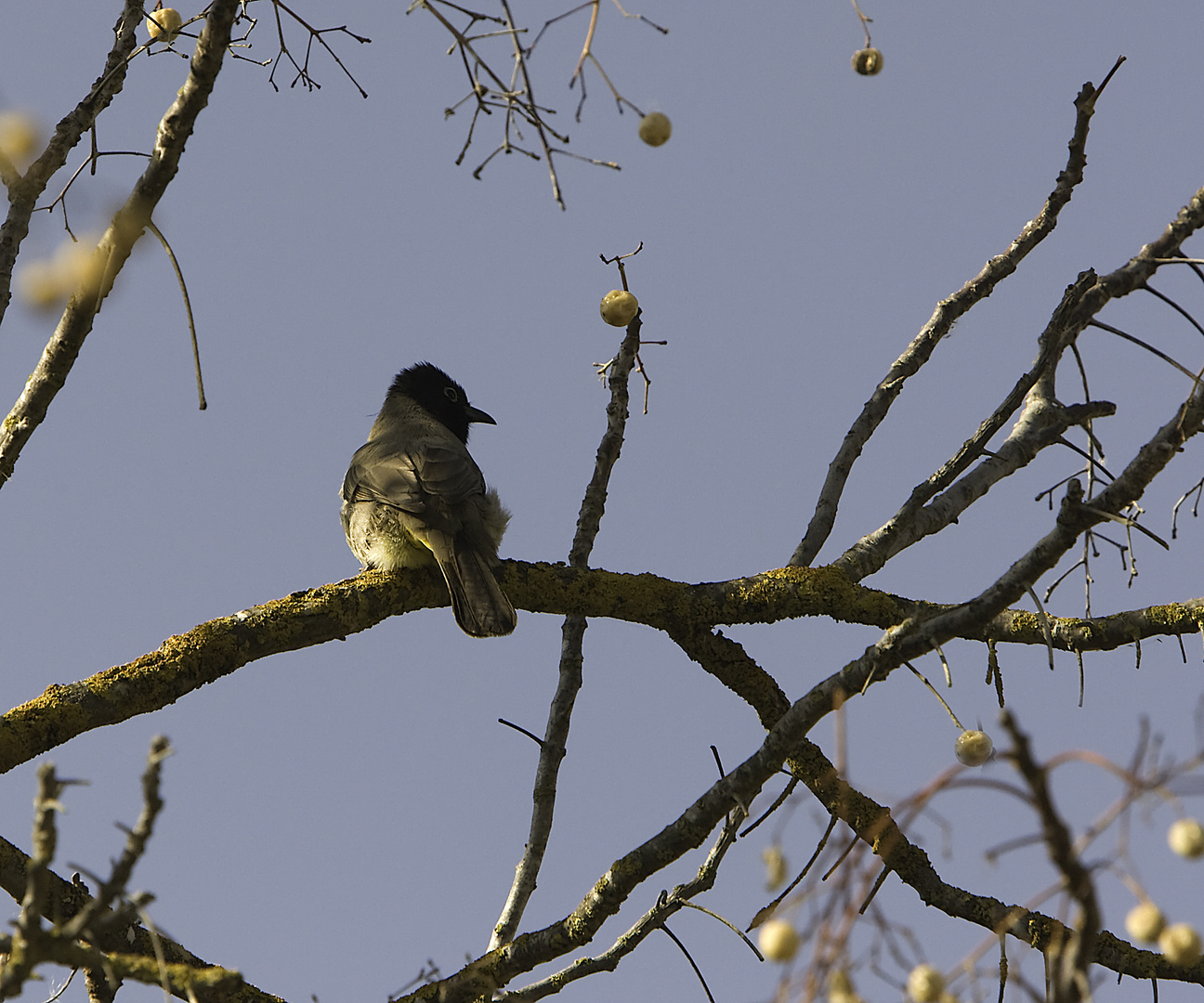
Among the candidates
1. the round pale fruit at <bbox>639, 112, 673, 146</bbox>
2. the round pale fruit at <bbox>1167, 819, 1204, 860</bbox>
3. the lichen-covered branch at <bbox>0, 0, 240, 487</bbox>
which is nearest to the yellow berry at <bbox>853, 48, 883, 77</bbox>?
the round pale fruit at <bbox>639, 112, 673, 146</bbox>

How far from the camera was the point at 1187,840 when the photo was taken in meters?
1.96

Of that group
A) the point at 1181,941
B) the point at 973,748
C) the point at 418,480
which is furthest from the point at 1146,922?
the point at 418,480

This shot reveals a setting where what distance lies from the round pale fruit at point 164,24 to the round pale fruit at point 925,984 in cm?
315

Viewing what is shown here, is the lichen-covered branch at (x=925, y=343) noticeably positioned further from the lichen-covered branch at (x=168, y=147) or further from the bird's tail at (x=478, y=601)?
the lichen-covered branch at (x=168, y=147)

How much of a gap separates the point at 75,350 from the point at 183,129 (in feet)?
2.52

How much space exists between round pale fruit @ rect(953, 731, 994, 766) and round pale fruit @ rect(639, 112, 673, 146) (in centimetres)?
186

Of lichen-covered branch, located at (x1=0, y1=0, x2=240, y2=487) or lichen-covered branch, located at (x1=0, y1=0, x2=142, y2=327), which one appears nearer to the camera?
lichen-covered branch, located at (x1=0, y1=0, x2=240, y2=487)

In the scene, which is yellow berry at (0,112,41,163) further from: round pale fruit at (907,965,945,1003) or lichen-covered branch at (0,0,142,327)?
round pale fruit at (907,965,945,1003)

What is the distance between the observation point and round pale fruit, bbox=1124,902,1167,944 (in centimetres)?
187

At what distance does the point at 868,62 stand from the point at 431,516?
2.54 metres

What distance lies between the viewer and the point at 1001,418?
4926 millimetres

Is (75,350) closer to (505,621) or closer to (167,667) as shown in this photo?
(167,667)

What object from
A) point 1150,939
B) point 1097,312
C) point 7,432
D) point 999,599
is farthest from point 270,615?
point 1097,312

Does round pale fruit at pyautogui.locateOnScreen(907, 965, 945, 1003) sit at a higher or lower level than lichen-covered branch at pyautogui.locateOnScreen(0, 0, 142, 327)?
lower
